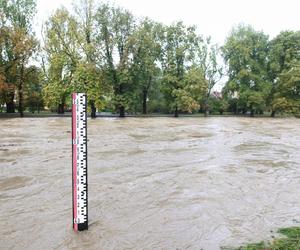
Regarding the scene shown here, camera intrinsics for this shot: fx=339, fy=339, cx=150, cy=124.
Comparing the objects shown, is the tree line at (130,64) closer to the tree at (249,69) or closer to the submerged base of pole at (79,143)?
the tree at (249,69)

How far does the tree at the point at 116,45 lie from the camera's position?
109 ft

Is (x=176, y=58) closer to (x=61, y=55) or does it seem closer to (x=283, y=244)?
(x=61, y=55)

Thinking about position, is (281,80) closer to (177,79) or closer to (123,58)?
→ (177,79)

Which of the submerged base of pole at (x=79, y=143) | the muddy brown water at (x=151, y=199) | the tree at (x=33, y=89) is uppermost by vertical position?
the tree at (x=33, y=89)

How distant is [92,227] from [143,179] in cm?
276

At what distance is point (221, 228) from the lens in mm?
4180

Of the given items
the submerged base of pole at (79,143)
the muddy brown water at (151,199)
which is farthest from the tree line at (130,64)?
the submerged base of pole at (79,143)

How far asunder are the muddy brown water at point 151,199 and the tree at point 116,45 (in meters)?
24.4

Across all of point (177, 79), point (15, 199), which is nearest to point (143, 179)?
point (15, 199)

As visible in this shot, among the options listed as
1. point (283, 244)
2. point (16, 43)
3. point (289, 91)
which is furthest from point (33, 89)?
point (283, 244)

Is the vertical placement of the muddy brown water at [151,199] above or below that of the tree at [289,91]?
below

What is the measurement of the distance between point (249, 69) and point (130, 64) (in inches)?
629

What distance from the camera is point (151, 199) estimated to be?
5.39m

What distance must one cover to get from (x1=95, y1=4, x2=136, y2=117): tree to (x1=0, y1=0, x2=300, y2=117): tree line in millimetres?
98
